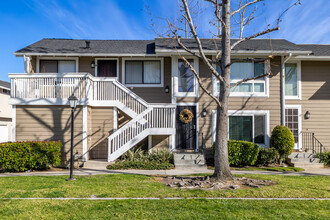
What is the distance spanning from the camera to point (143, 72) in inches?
467

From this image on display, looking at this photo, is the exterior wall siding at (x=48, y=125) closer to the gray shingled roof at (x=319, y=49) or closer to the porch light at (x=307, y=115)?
the porch light at (x=307, y=115)

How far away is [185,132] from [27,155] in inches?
262

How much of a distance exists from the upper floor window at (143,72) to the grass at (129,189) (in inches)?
227

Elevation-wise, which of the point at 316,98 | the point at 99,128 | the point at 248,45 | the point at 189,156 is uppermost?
the point at 248,45

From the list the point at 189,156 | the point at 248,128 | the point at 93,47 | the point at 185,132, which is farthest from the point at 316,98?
the point at 93,47

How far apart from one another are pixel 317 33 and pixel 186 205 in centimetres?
1048

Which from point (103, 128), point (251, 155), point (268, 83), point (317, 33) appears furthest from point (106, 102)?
point (317, 33)

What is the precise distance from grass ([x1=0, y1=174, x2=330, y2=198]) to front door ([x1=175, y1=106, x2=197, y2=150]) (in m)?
3.86

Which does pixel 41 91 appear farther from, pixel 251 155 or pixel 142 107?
pixel 251 155

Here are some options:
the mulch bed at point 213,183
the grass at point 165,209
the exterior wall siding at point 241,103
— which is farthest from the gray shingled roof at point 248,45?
the grass at point 165,209

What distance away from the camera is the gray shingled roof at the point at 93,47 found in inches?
453

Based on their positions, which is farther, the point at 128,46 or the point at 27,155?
the point at 128,46

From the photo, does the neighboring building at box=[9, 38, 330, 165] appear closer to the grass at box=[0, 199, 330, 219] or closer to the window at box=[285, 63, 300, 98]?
the window at box=[285, 63, 300, 98]

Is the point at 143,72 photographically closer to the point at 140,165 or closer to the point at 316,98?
the point at 140,165
